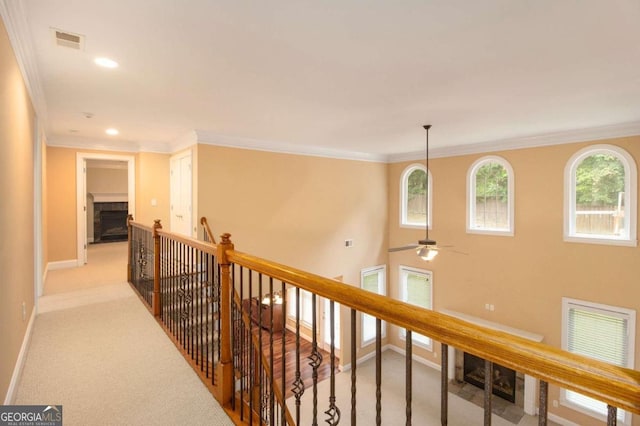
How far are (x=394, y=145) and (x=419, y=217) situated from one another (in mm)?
2105

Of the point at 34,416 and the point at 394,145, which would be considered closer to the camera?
the point at 34,416

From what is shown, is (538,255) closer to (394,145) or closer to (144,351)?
(394,145)

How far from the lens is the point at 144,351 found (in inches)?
110

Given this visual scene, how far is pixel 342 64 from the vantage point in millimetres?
2730

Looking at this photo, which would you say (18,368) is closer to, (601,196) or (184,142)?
(184,142)

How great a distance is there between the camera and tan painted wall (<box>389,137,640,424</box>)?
493 cm

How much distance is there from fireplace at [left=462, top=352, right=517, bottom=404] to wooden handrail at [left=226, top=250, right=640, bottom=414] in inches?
229

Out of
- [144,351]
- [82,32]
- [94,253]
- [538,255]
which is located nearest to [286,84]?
[82,32]

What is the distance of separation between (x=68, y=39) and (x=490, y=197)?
6792mm

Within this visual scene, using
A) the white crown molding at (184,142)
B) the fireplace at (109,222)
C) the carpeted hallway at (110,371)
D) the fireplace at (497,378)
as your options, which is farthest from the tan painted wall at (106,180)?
the fireplace at (497,378)

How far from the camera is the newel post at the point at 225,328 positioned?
2.04m

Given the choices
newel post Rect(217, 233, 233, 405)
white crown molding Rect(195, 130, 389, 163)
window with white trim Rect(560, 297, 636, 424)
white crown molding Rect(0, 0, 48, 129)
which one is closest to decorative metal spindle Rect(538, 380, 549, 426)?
newel post Rect(217, 233, 233, 405)

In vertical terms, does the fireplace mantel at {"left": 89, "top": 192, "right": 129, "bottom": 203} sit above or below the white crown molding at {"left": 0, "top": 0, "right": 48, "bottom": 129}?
below
